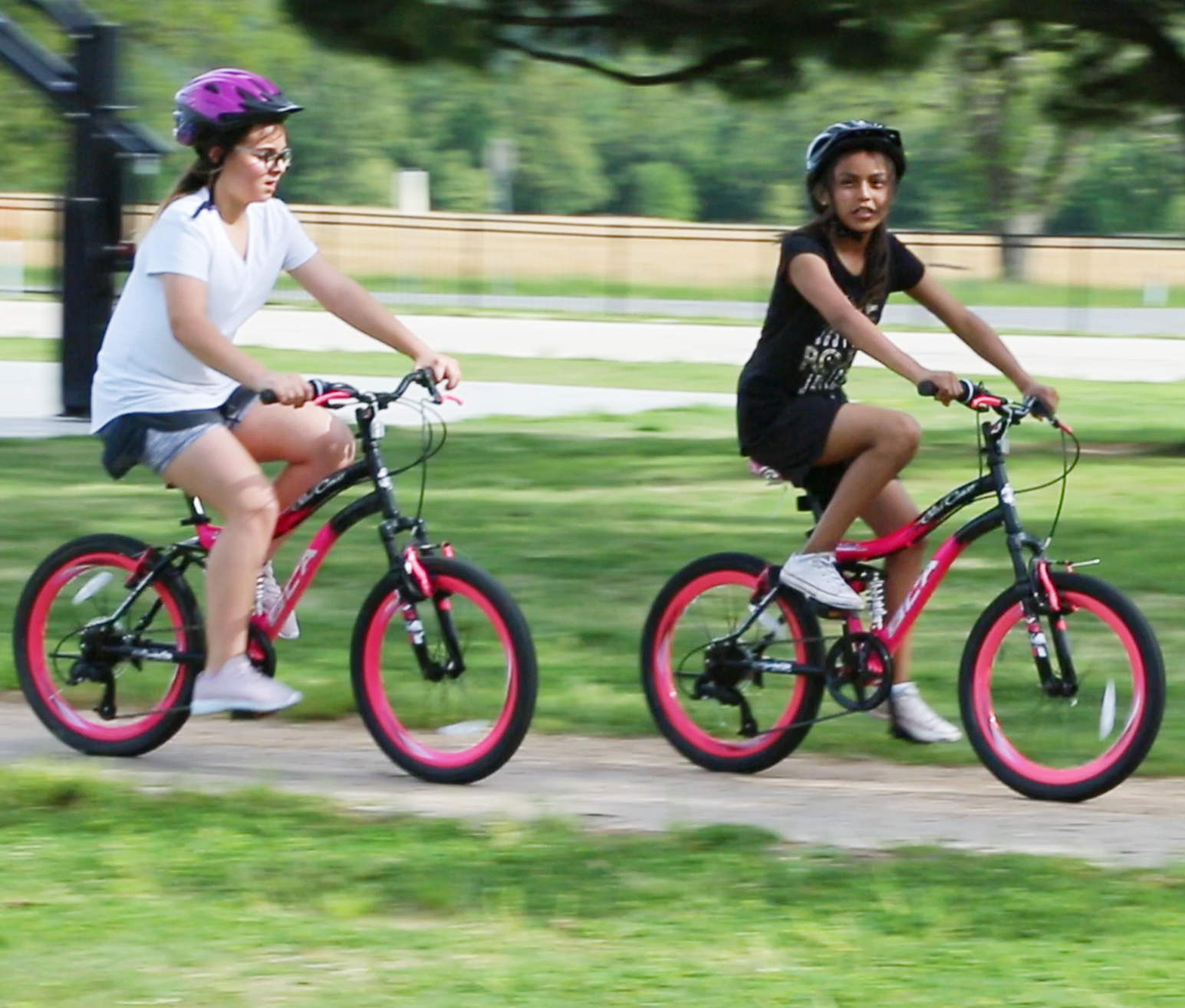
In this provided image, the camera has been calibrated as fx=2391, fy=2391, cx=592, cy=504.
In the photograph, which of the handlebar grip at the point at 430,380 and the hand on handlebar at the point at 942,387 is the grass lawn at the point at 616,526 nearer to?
the hand on handlebar at the point at 942,387

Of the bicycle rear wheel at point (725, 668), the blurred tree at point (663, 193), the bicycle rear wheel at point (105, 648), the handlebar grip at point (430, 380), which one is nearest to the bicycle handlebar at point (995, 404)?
the bicycle rear wheel at point (725, 668)

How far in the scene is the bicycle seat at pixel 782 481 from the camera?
6.35 meters

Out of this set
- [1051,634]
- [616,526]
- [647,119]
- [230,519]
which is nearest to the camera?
[1051,634]

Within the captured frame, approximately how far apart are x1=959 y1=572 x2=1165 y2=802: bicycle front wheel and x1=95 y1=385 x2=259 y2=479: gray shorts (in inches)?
79.0

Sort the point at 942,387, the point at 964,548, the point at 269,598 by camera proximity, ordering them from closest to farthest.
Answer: the point at 942,387, the point at 964,548, the point at 269,598

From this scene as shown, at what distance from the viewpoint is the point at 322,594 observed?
9.11 metres

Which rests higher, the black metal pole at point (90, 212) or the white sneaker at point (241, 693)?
the black metal pole at point (90, 212)

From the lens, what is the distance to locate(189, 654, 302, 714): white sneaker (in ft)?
20.5

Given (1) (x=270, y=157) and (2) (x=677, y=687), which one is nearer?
(1) (x=270, y=157)

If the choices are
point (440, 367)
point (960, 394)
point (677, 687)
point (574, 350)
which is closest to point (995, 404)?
point (960, 394)

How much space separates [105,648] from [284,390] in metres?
1.19

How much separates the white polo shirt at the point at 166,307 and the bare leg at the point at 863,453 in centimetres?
151

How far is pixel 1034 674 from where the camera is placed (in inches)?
231

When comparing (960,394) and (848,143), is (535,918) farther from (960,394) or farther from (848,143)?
(848,143)
